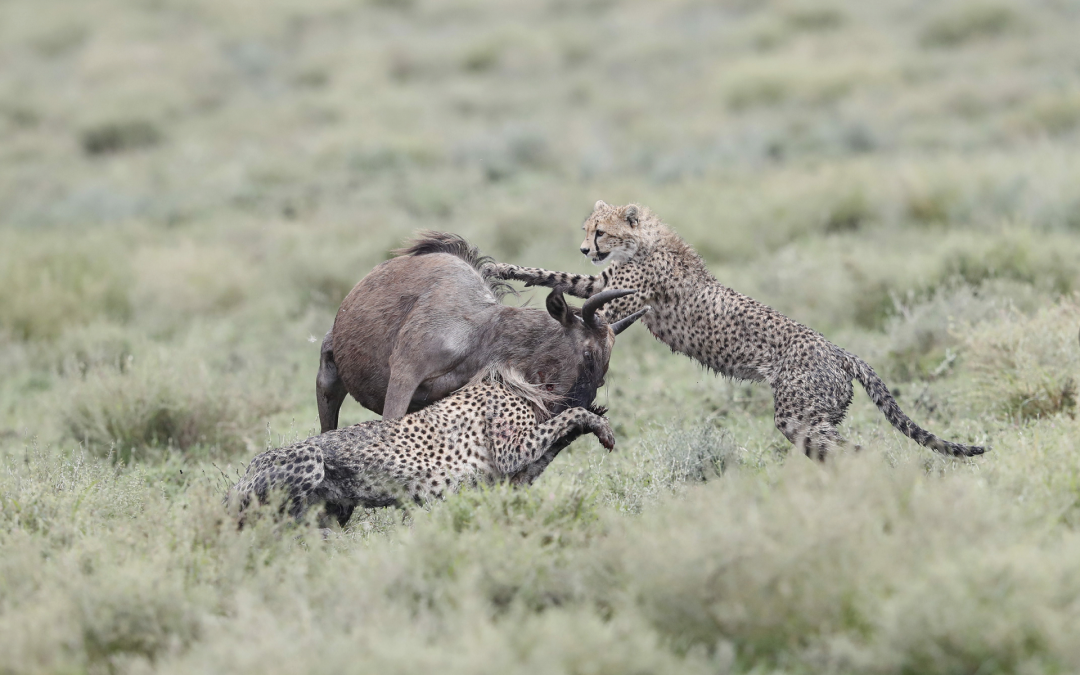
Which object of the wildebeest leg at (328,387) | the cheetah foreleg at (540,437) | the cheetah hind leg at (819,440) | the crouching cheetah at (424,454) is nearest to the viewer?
the crouching cheetah at (424,454)

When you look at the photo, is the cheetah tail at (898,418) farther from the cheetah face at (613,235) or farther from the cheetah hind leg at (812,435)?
the cheetah face at (613,235)

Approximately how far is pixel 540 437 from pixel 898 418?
193 centimetres

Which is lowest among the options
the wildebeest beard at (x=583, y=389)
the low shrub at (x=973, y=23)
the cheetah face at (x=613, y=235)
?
the wildebeest beard at (x=583, y=389)

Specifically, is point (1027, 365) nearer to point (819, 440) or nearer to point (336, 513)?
point (819, 440)

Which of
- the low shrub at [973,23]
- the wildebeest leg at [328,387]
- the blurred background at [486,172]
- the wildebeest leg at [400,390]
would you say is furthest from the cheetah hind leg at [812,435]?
the low shrub at [973,23]

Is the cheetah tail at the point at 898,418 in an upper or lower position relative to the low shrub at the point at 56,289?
upper

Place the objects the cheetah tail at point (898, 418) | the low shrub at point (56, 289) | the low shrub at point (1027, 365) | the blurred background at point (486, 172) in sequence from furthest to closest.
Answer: the low shrub at point (56, 289), the blurred background at point (486, 172), the low shrub at point (1027, 365), the cheetah tail at point (898, 418)

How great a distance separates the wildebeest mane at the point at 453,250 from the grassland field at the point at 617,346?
0.71 m

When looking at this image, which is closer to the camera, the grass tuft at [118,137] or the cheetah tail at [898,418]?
the cheetah tail at [898,418]

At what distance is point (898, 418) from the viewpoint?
233 inches

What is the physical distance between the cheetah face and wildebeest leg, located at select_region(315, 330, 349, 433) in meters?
1.63

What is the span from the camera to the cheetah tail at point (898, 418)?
5629 millimetres

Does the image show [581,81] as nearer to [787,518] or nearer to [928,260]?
[928,260]

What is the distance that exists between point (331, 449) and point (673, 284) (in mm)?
2377
